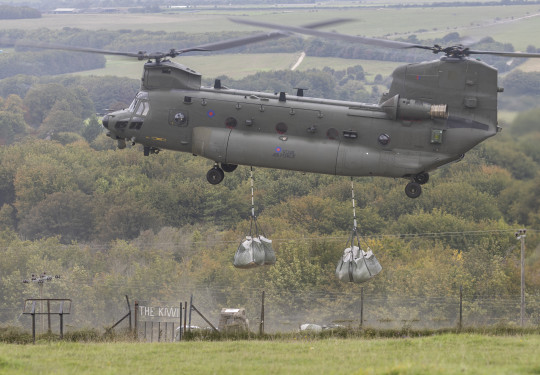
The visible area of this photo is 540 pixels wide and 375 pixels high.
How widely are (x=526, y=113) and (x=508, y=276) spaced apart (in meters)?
50.4

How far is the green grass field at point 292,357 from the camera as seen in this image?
26.7 m

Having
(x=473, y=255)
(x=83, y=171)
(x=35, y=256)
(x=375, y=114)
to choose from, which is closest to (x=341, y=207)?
(x=473, y=255)

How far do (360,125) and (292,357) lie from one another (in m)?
10.8

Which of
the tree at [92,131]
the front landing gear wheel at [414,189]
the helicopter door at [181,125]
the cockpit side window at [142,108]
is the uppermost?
the cockpit side window at [142,108]

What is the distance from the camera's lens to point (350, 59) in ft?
625

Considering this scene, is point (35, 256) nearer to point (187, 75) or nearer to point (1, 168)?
point (1, 168)

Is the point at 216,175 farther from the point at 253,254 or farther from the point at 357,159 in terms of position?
the point at 357,159

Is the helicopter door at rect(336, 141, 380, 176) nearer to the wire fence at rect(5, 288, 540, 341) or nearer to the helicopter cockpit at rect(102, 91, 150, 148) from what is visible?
the helicopter cockpit at rect(102, 91, 150, 148)

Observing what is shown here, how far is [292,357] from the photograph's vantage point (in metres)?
29.5

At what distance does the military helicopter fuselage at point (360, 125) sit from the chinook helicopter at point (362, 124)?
4 cm

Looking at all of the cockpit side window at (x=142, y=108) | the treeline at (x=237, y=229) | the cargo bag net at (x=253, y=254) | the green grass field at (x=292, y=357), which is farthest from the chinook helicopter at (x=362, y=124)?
the treeline at (x=237, y=229)

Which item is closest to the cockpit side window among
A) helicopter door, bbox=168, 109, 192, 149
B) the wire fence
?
helicopter door, bbox=168, 109, 192, 149

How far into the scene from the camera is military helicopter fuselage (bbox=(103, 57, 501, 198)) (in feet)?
118

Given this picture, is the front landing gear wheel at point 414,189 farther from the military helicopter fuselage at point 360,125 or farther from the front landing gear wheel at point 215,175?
the front landing gear wheel at point 215,175
